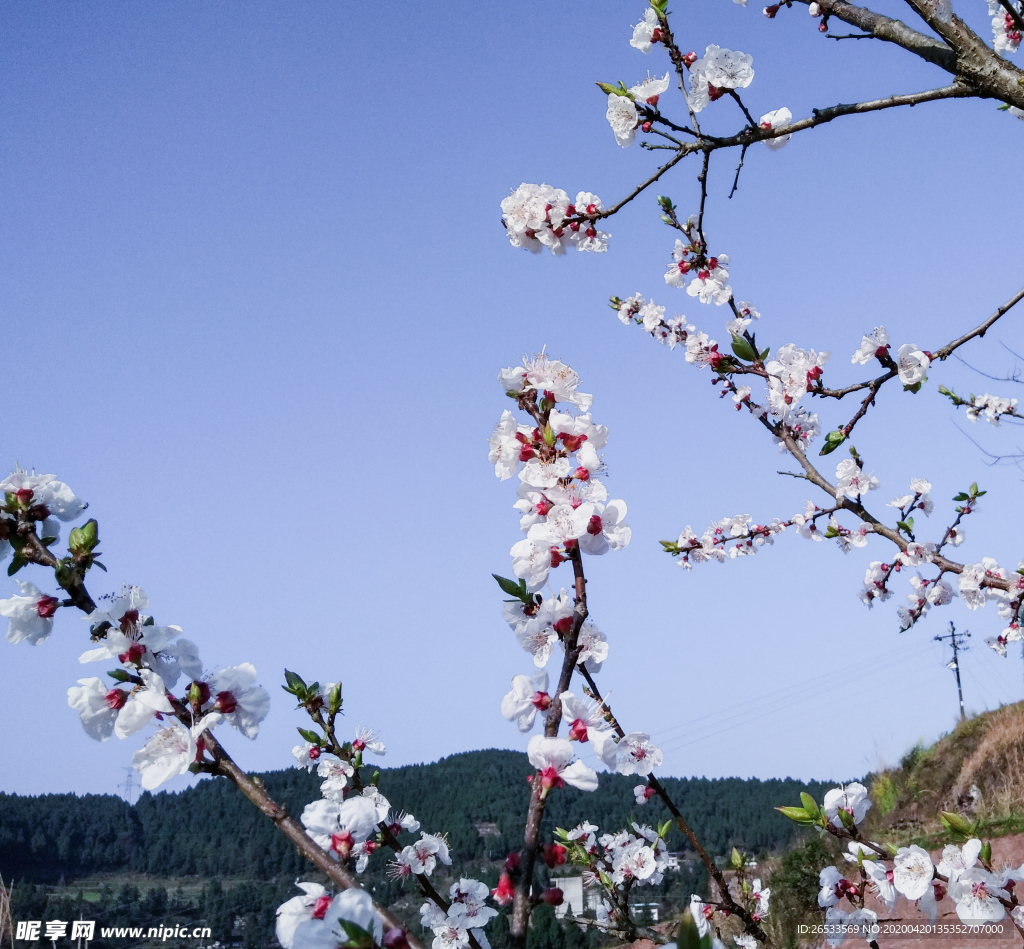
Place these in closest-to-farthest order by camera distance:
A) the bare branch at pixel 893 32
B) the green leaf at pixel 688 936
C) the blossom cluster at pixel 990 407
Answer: the green leaf at pixel 688 936 → the bare branch at pixel 893 32 → the blossom cluster at pixel 990 407

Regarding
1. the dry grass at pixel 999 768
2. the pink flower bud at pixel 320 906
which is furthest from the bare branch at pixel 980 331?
the dry grass at pixel 999 768

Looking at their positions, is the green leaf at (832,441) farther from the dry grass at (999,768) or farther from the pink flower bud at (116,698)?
the dry grass at (999,768)

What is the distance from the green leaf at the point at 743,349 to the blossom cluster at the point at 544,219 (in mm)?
561

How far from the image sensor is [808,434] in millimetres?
3568

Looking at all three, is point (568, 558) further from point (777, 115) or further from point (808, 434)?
point (808, 434)

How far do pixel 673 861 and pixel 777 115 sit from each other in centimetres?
292

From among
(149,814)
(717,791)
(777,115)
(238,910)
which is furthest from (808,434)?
(149,814)

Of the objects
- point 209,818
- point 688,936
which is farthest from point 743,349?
point 209,818

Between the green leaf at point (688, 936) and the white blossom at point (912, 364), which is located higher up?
the white blossom at point (912, 364)

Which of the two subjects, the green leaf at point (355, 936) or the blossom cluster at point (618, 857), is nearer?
the green leaf at point (355, 936)

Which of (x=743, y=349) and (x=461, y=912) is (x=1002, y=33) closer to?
(x=743, y=349)

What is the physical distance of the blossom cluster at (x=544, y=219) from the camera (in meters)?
2.11

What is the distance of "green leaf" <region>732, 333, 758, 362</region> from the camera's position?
94.1 inches

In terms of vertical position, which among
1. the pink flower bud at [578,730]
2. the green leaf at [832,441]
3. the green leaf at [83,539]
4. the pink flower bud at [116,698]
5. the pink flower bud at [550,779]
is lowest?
the pink flower bud at [550,779]
